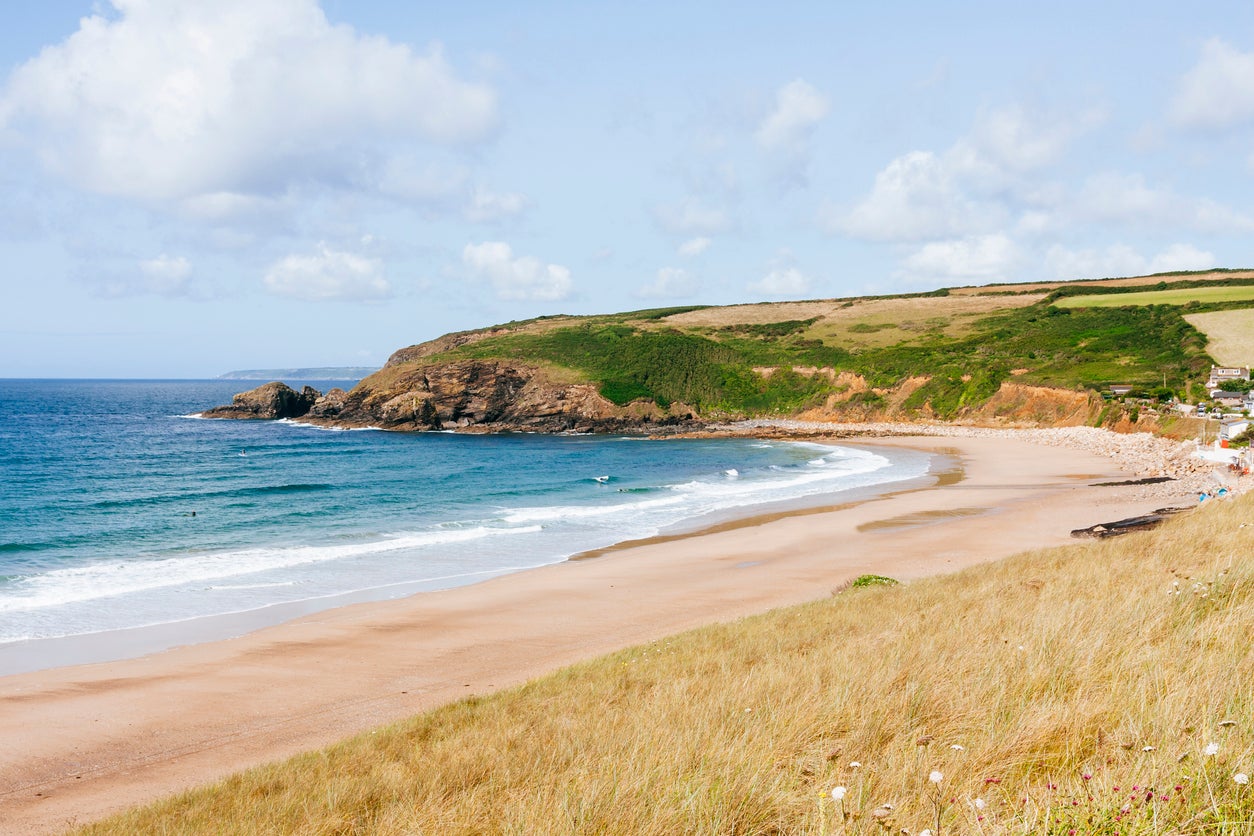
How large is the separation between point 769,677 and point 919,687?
6.55 feet

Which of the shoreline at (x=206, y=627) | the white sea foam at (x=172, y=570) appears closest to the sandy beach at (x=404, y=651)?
the shoreline at (x=206, y=627)

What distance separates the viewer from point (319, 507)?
3709 centimetres

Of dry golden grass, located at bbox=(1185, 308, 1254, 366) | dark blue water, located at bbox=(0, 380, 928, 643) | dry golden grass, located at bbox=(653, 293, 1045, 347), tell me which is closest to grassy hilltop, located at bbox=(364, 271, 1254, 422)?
dry golden grass, located at bbox=(653, 293, 1045, 347)

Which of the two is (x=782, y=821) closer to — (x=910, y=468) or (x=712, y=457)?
(x=910, y=468)

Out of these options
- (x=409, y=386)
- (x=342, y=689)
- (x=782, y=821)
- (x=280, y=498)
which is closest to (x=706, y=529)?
(x=342, y=689)

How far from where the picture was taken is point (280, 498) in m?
39.7

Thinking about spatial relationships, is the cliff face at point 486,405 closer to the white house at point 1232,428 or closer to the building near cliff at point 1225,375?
the building near cliff at point 1225,375

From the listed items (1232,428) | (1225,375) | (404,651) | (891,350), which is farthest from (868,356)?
(404,651)

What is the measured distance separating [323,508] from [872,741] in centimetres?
3533

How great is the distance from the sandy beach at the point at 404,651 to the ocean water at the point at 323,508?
3.46m

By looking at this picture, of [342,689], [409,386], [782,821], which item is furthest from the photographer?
[409,386]

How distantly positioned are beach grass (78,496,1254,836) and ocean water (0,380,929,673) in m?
14.8

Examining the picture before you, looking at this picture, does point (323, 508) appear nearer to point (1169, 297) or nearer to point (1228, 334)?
point (1228, 334)

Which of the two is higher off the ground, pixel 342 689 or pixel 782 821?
pixel 782 821
